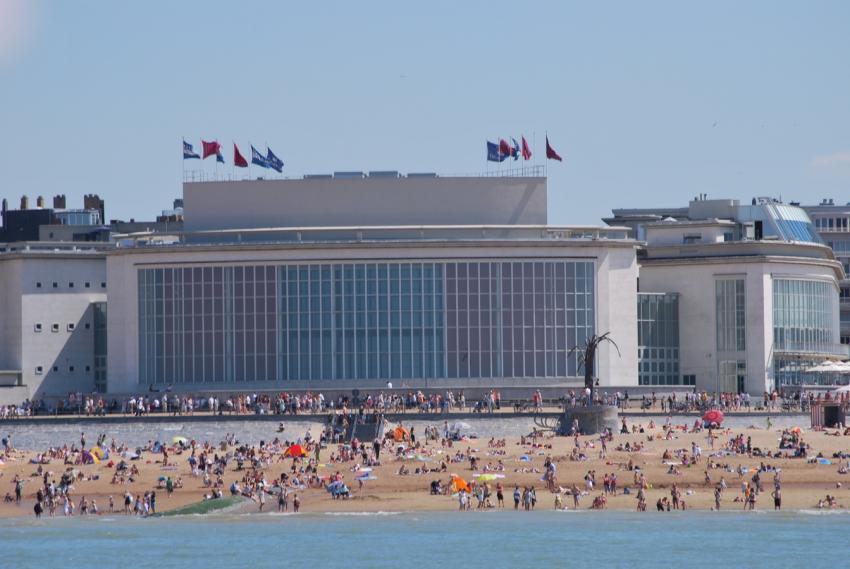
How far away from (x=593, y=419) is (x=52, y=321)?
41760mm

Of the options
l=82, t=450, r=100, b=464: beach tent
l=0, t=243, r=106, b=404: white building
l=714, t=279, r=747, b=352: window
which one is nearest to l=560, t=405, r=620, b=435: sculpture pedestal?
l=82, t=450, r=100, b=464: beach tent

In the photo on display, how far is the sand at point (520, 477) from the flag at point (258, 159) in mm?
26641

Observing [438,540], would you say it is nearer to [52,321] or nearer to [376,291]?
[376,291]

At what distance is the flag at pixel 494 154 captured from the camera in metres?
150

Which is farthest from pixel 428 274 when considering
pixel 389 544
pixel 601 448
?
pixel 389 544

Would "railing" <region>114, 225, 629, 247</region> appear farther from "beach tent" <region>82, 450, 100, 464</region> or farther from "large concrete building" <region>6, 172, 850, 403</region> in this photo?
"beach tent" <region>82, 450, 100, 464</region>

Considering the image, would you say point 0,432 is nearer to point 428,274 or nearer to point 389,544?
point 428,274

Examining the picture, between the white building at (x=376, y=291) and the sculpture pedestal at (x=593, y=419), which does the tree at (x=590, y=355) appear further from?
the sculpture pedestal at (x=593, y=419)

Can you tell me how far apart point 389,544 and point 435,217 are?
5171cm

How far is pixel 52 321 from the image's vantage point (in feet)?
521

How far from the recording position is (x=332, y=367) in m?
151

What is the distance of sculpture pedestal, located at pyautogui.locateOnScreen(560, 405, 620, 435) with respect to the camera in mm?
132250

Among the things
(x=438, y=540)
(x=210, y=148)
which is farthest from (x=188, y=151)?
(x=438, y=540)

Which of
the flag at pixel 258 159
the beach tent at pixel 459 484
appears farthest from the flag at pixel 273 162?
the beach tent at pixel 459 484
